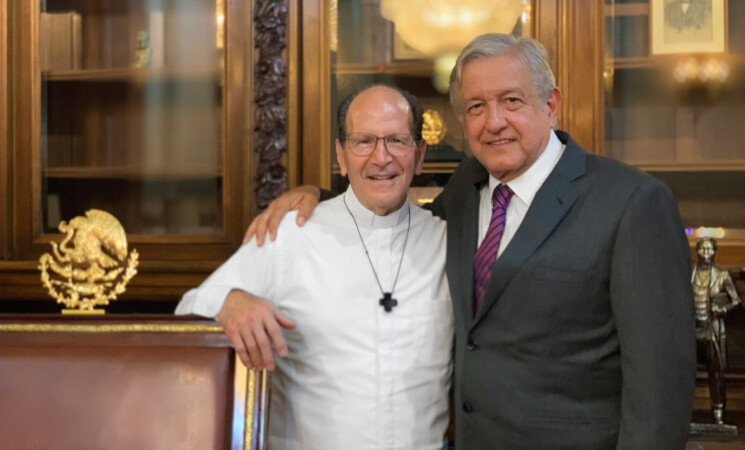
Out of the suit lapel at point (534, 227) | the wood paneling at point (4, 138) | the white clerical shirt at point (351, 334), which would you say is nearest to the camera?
the suit lapel at point (534, 227)

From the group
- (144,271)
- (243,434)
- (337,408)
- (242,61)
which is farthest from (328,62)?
(243,434)

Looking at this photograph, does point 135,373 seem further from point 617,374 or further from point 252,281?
point 617,374

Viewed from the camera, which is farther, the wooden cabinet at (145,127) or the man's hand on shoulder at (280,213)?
the wooden cabinet at (145,127)

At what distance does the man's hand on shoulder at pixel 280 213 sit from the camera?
1.57m

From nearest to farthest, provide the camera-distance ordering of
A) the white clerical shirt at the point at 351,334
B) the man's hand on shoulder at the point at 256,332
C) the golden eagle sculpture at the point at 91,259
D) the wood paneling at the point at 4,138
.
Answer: the man's hand on shoulder at the point at 256,332
the white clerical shirt at the point at 351,334
the golden eagle sculpture at the point at 91,259
the wood paneling at the point at 4,138

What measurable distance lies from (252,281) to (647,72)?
137 cm

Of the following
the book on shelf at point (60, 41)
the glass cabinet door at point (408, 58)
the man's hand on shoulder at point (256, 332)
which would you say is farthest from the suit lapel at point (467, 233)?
the book on shelf at point (60, 41)

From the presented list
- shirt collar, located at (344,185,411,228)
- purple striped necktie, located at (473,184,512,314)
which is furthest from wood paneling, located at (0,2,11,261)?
purple striped necktie, located at (473,184,512,314)

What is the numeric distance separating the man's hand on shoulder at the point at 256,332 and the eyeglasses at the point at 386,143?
0.41 meters

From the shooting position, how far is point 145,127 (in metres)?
2.45

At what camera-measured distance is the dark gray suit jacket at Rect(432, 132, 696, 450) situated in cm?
125

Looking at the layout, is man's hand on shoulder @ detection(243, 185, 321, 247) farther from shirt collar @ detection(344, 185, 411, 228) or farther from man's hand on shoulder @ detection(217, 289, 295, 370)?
man's hand on shoulder @ detection(217, 289, 295, 370)

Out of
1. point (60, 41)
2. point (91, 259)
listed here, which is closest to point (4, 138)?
point (60, 41)

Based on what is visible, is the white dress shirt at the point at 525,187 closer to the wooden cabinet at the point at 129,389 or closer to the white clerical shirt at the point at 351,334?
the white clerical shirt at the point at 351,334
